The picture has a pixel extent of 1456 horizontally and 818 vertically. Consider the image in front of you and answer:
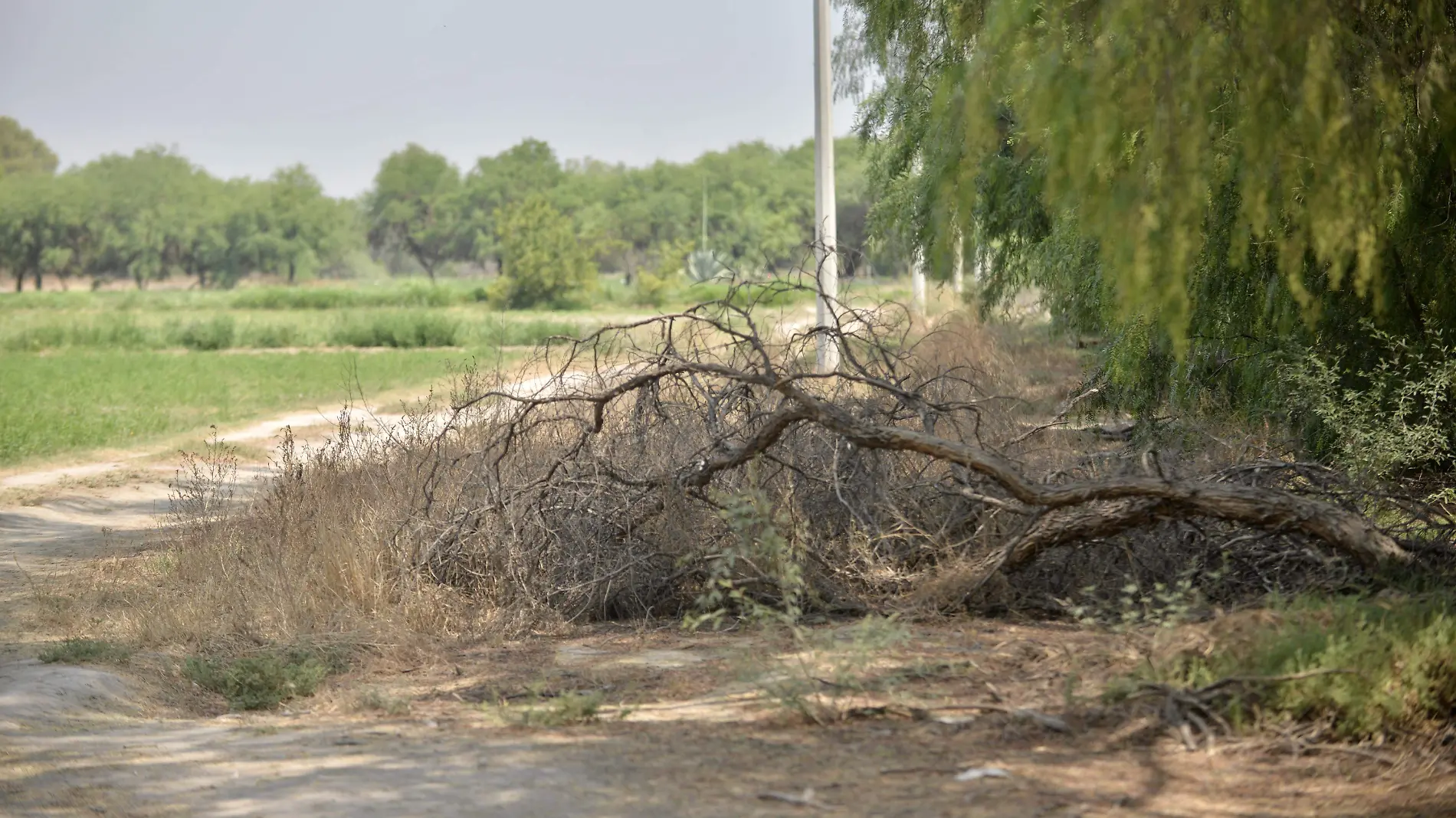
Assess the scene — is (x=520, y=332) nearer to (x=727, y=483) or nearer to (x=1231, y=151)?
(x=727, y=483)

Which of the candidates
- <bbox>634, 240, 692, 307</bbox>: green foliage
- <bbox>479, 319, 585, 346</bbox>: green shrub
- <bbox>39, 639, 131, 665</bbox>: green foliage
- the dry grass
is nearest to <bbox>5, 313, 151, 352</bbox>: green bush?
<bbox>479, 319, 585, 346</bbox>: green shrub

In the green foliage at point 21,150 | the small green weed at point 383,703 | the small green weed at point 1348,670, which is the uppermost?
the green foliage at point 21,150

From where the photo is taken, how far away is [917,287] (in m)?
34.8

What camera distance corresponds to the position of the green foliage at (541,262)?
79125 millimetres

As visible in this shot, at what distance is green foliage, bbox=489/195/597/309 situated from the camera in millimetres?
79125

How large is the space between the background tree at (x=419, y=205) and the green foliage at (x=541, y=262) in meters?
49.6

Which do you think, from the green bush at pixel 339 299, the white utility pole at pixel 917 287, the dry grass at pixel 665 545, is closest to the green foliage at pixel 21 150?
the green bush at pixel 339 299

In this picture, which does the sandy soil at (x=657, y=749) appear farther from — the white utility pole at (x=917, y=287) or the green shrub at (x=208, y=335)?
the green shrub at (x=208, y=335)

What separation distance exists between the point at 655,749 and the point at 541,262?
7572cm

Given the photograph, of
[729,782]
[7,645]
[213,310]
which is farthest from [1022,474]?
[213,310]

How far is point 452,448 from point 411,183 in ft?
439

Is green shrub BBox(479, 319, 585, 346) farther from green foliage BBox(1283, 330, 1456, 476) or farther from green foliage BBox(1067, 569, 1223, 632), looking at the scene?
green foliage BBox(1067, 569, 1223, 632)

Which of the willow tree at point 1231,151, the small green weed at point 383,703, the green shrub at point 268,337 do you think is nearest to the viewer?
the willow tree at point 1231,151

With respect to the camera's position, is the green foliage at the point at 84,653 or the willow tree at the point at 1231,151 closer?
the willow tree at the point at 1231,151
